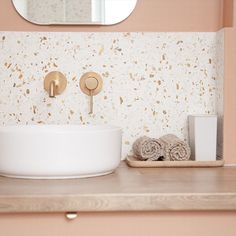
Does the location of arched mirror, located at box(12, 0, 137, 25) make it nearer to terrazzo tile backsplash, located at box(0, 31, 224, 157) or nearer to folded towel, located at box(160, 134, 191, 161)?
terrazzo tile backsplash, located at box(0, 31, 224, 157)

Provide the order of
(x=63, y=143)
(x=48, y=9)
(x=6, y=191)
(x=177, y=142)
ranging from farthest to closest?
1. (x=48, y=9)
2. (x=177, y=142)
3. (x=63, y=143)
4. (x=6, y=191)

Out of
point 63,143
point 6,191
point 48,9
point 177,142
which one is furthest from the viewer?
point 48,9

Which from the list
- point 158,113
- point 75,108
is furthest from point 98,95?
point 158,113

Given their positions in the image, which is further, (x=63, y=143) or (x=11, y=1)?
(x=11, y=1)

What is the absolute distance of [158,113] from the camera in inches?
72.1

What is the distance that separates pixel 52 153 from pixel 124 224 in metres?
0.33

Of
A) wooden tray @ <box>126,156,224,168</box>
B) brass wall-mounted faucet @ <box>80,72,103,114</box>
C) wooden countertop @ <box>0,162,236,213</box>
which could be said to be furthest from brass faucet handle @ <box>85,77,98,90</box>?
wooden countertop @ <box>0,162,236,213</box>

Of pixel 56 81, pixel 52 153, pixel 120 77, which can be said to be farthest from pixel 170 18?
pixel 52 153

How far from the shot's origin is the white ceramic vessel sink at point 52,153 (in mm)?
1362

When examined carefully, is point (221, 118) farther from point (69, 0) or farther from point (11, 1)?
point (11, 1)

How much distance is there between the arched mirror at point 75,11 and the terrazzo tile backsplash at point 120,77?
0.19ft

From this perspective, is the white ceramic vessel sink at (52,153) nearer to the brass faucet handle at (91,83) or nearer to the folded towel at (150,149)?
the folded towel at (150,149)

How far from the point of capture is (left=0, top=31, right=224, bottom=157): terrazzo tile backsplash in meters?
1.80

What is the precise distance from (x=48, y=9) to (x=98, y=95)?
0.40 m
